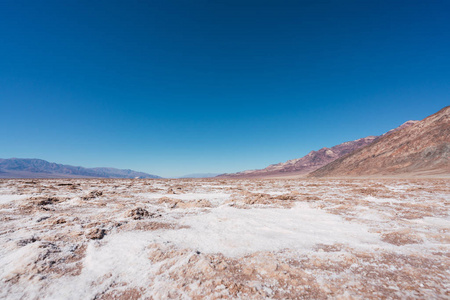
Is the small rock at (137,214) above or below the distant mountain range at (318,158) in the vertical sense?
below

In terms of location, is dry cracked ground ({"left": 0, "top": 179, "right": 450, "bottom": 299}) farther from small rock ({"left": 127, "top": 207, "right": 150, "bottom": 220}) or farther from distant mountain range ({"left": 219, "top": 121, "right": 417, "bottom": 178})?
distant mountain range ({"left": 219, "top": 121, "right": 417, "bottom": 178})

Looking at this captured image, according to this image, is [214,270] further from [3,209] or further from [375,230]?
[3,209]

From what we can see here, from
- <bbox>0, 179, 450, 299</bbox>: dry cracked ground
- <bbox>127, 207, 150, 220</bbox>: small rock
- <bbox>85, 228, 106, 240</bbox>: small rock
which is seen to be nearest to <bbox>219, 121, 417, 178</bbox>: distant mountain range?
<bbox>127, 207, 150, 220</bbox>: small rock

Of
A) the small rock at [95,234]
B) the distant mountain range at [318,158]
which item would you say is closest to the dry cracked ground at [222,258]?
the small rock at [95,234]

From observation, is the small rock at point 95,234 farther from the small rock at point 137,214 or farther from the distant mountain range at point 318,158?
the distant mountain range at point 318,158

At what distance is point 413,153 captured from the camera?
40.5m

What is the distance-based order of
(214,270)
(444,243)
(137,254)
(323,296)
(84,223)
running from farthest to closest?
(84,223) → (444,243) → (137,254) → (214,270) → (323,296)

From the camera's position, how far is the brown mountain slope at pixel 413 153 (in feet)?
115

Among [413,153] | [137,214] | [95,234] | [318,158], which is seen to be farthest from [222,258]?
[318,158]

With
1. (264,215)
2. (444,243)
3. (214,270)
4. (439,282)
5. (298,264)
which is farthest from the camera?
(264,215)

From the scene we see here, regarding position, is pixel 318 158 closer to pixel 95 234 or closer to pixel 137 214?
pixel 137 214

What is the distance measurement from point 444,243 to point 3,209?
11158 millimetres

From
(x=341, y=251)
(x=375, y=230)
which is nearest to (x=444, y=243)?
(x=375, y=230)

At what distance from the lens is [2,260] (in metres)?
2.84
